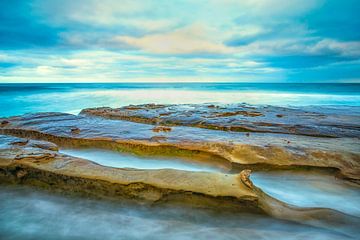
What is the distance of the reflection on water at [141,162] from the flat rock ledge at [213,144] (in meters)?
0.12

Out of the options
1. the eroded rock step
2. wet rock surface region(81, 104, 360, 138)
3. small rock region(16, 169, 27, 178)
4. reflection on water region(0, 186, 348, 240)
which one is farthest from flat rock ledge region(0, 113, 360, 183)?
small rock region(16, 169, 27, 178)

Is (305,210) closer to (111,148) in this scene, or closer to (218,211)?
(218,211)

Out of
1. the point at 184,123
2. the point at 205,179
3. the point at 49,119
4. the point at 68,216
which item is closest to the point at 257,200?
the point at 205,179

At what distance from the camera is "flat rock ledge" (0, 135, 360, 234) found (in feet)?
7.17

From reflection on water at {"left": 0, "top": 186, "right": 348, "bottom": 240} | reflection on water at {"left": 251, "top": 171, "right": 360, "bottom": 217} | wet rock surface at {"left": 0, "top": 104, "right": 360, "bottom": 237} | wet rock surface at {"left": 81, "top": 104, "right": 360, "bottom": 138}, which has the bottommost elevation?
reflection on water at {"left": 0, "top": 186, "right": 348, "bottom": 240}

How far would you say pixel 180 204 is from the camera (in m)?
2.32

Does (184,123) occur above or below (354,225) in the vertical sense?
above

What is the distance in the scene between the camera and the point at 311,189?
2.68 metres

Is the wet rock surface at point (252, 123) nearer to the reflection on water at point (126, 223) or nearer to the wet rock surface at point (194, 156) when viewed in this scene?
the wet rock surface at point (194, 156)

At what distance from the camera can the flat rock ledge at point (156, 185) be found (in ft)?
→ 7.17

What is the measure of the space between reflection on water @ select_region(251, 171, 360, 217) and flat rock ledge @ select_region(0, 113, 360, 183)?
126 mm

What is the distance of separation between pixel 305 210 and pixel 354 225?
1.27ft

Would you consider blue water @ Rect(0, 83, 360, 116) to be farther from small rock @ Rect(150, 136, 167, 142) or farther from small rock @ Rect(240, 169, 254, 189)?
small rock @ Rect(240, 169, 254, 189)

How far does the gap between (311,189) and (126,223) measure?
79.9 inches
